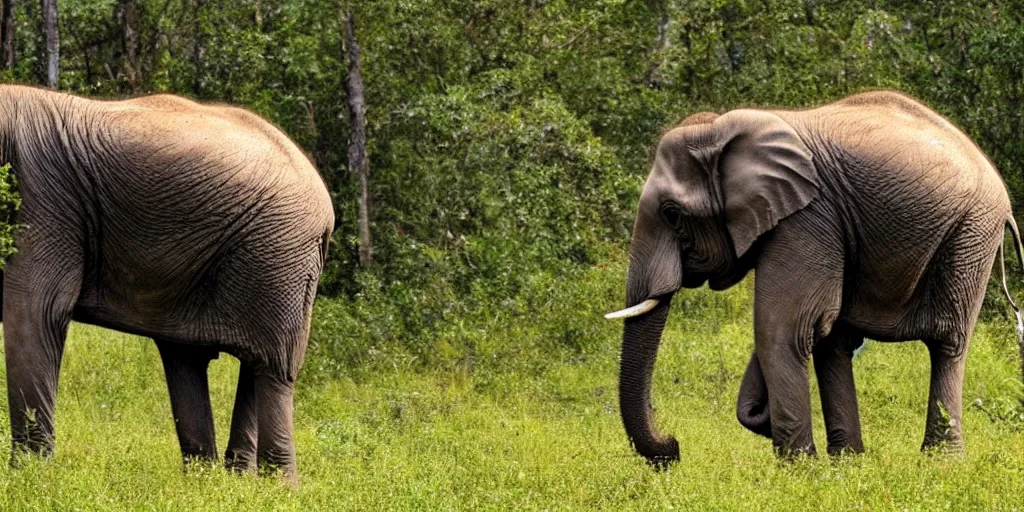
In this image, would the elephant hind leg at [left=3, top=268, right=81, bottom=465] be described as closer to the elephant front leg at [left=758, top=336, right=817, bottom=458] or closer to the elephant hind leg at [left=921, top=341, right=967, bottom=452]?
the elephant front leg at [left=758, top=336, right=817, bottom=458]

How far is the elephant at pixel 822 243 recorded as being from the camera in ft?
32.9

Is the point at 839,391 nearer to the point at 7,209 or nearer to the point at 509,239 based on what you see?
the point at 7,209

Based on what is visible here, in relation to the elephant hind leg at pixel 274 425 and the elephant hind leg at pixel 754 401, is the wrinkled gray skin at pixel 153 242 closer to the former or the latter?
the elephant hind leg at pixel 274 425

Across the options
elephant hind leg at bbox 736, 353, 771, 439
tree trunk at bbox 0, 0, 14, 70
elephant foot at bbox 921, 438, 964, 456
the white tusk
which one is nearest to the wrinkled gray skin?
the white tusk

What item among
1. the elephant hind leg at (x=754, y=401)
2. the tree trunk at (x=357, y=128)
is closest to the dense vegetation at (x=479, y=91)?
the tree trunk at (x=357, y=128)

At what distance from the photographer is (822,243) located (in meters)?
10.0

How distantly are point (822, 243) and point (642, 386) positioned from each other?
1380 millimetres

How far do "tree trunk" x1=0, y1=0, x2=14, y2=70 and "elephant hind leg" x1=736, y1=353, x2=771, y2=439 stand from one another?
28.5 ft

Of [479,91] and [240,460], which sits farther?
[479,91]

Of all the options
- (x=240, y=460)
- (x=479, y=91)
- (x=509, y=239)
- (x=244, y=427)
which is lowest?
(x=509, y=239)

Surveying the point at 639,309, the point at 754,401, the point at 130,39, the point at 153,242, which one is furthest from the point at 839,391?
the point at 130,39

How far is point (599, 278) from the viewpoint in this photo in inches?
642

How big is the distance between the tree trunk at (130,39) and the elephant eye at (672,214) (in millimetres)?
9166

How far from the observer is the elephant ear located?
10.0 metres
